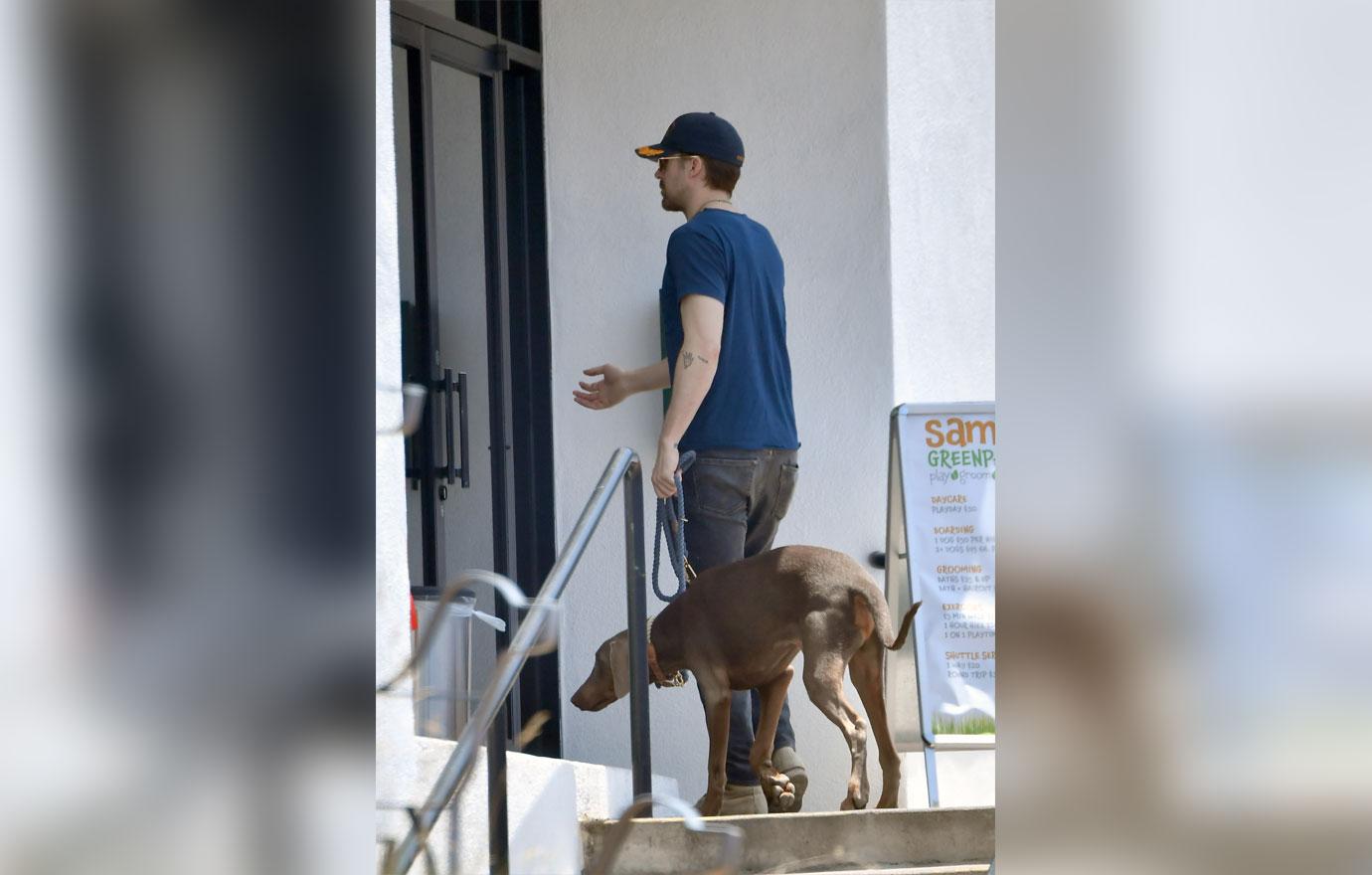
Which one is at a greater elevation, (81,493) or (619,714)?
(81,493)

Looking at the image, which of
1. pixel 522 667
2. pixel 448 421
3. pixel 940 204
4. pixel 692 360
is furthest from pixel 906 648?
pixel 522 667

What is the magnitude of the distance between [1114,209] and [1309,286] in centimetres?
7

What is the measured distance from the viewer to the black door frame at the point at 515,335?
4.54 meters

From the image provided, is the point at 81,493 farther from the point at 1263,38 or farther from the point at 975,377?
the point at 975,377

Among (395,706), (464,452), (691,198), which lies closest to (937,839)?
(691,198)

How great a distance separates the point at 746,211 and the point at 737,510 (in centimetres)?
149

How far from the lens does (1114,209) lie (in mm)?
542

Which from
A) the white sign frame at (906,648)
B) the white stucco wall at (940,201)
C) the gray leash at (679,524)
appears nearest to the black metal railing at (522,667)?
the gray leash at (679,524)

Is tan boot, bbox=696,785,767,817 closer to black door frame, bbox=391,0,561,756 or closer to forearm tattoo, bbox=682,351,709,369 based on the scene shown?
forearm tattoo, bbox=682,351,709,369

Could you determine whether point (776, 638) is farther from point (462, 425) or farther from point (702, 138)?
point (462, 425)

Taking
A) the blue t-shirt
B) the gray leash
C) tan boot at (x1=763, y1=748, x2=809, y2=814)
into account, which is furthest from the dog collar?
the blue t-shirt

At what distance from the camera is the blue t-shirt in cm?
323

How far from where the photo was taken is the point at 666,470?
10.8 feet

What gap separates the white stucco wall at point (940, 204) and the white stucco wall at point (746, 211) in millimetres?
66
